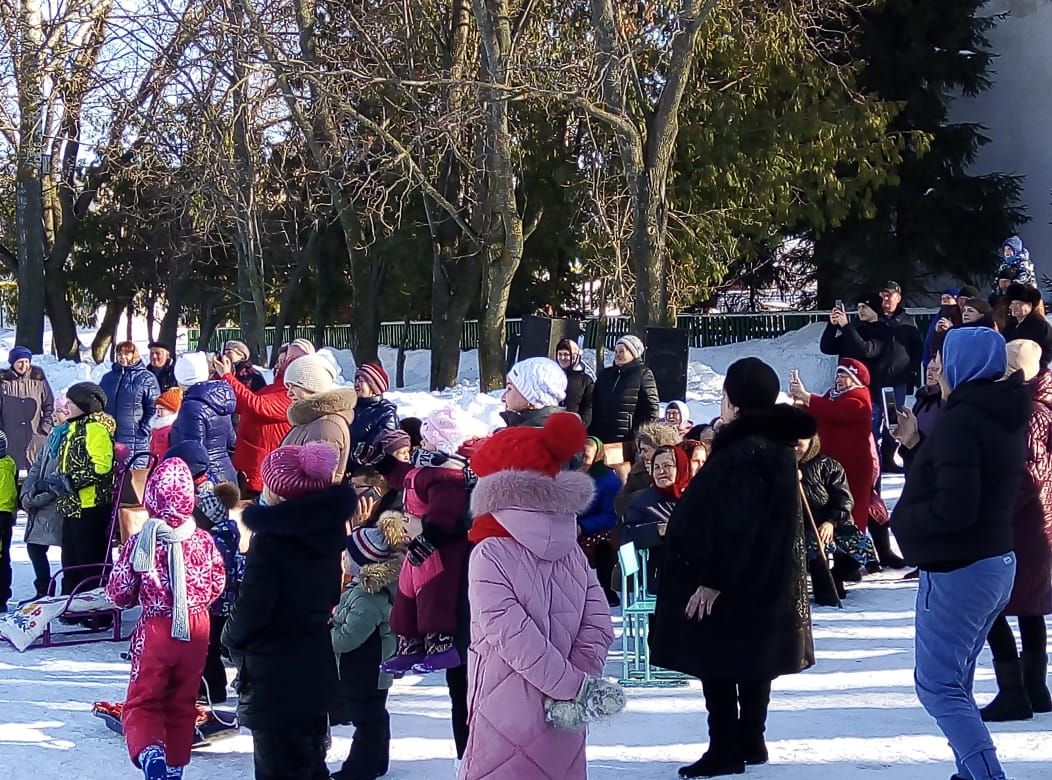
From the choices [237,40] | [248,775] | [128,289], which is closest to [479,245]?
[237,40]

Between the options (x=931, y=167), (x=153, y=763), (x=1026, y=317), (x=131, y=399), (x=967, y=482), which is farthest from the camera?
(x=931, y=167)

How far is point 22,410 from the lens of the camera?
1461cm

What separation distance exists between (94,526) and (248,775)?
368 cm

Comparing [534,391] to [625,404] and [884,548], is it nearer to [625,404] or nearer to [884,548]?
[625,404]

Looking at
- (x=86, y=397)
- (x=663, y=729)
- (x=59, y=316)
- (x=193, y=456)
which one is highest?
(x=59, y=316)

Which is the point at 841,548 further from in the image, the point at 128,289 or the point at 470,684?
the point at 128,289

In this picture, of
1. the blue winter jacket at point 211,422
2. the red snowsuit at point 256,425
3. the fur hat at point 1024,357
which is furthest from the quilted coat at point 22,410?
the fur hat at point 1024,357

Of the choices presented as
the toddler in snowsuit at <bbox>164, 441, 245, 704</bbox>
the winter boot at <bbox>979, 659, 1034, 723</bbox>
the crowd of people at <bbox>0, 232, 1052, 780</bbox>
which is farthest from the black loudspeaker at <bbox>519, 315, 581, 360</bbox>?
the winter boot at <bbox>979, 659, 1034, 723</bbox>

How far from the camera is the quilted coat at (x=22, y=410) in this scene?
14555 millimetres

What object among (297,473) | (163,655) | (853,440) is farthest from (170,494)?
(853,440)

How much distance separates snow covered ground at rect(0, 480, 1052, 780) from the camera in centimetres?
574

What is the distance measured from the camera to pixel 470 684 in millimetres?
4273

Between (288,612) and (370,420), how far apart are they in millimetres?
3336

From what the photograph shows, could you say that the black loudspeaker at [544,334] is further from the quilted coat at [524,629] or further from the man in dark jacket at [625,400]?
the quilted coat at [524,629]
